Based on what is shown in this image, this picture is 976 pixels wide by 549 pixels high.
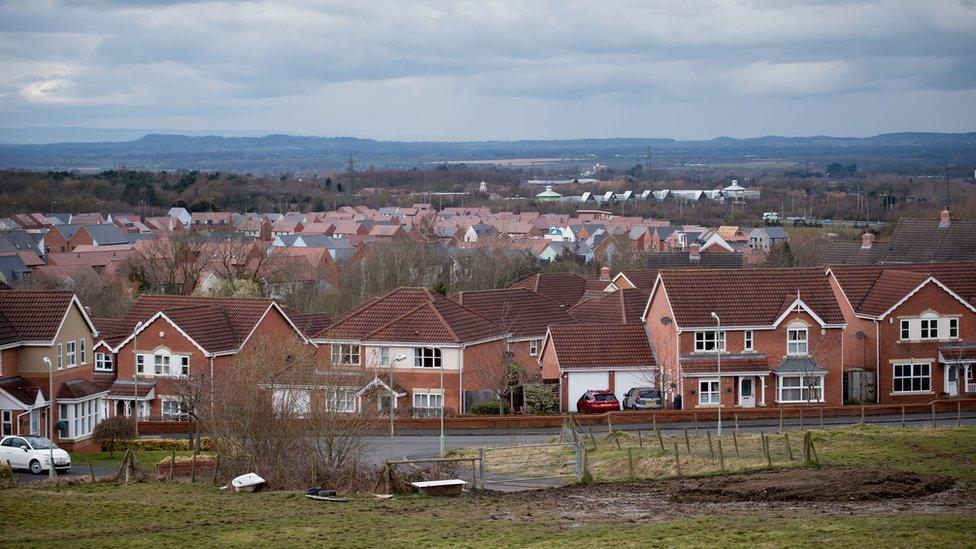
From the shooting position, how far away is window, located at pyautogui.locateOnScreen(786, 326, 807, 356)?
175ft

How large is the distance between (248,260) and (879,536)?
7581cm

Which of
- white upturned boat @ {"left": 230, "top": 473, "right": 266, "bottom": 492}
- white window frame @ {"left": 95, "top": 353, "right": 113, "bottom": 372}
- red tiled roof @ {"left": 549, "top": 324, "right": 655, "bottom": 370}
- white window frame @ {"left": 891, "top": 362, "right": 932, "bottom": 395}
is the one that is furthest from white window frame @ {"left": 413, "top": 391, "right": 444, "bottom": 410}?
white upturned boat @ {"left": 230, "top": 473, "right": 266, "bottom": 492}

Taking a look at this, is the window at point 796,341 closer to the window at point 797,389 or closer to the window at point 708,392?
the window at point 797,389

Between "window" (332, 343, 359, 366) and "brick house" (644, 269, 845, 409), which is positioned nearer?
"brick house" (644, 269, 845, 409)

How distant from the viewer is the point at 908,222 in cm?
8456

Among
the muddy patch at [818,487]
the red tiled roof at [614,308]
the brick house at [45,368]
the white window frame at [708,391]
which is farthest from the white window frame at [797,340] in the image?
the brick house at [45,368]

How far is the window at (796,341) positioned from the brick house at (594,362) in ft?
17.6

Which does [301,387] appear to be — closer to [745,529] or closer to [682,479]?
[682,479]

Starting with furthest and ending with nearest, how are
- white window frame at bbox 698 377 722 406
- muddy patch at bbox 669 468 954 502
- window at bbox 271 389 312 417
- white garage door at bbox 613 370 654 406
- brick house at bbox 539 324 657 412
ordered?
white garage door at bbox 613 370 654 406 < brick house at bbox 539 324 657 412 < white window frame at bbox 698 377 722 406 < window at bbox 271 389 312 417 < muddy patch at bbox 669 468 954 502

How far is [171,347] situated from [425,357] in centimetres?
998

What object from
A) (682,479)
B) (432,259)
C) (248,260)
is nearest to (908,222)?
(432,259)

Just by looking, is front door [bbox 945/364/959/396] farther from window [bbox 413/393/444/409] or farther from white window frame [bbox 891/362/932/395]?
window [bbox 413/393/444/409]

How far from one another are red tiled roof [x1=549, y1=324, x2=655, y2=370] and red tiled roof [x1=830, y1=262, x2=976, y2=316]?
8874mm

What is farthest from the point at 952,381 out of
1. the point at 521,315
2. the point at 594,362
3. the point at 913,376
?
the point at 521,315
